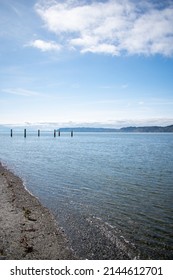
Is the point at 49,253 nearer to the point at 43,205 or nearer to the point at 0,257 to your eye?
the point at 0,257

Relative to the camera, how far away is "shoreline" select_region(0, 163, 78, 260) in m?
10.2

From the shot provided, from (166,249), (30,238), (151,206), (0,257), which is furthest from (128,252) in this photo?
(151,206)

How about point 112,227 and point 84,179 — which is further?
point 84,179

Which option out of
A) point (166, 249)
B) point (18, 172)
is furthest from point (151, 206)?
point (18, 172)

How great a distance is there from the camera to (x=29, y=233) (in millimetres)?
12102

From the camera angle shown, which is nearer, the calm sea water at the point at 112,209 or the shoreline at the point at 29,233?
the shoreline at the point at 29,233

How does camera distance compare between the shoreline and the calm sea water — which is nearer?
the shoreline

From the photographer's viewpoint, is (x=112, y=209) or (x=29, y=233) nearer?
(x=29, y=233)

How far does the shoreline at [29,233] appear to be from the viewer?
1020 cm

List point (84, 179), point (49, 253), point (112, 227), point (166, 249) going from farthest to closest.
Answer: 1. point (84, 179)
2. point (112, 227)
3. point (166, 249)
4. point (49, 253)

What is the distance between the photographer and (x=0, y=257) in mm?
9617

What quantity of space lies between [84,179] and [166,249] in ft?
49.5

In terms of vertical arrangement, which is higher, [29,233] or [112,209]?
[29,233]

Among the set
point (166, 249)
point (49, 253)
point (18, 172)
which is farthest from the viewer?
point (18, 172)
